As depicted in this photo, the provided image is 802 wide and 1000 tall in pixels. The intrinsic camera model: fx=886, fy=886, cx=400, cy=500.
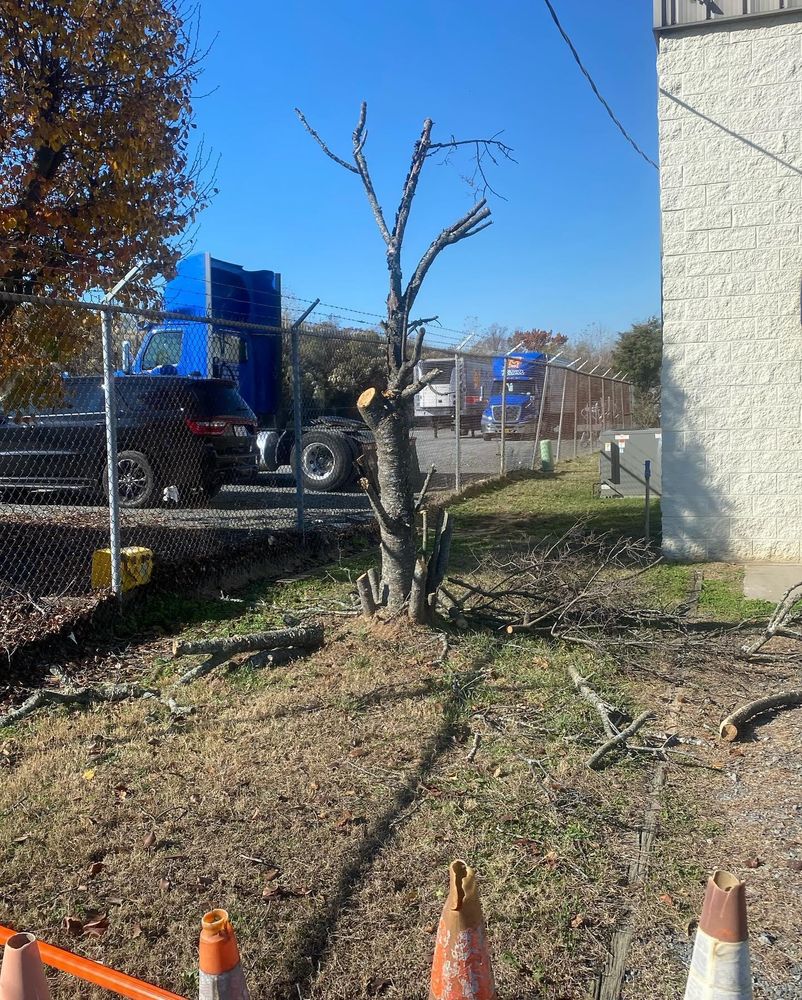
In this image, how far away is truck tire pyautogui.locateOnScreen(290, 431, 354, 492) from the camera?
13.0m

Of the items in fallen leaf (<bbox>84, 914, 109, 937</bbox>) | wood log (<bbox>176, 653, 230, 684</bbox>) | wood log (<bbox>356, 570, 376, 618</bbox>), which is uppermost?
wood log (<bbox>356, 570, 376, 618</bbox>)

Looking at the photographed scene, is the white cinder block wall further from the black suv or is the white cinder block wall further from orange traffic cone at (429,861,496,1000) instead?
orange traffic cone at (429,861,496,1000)

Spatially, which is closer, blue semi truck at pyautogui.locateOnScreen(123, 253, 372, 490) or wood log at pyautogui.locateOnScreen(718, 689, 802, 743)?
wood log at pyautogui.locateOnScreen(718, 689, 802, 743)

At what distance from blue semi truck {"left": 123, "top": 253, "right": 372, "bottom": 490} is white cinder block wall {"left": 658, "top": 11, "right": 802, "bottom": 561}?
5.51 m

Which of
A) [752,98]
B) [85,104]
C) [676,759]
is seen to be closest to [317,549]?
[85,104]

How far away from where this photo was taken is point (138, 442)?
9625 millimetres

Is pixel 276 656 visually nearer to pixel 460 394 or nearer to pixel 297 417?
pixel 297 417

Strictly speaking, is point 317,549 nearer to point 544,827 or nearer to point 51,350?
point 51,350

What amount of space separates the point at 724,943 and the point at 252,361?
1276 centimetres

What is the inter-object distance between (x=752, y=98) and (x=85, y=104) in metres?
5.89

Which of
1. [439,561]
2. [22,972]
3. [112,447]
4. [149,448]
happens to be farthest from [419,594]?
[149,448]

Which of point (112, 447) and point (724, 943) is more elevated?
point (112, 447)

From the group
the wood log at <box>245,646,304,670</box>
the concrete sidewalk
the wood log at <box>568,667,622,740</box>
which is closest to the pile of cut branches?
the wood log at <box>568,667,622,740</box>

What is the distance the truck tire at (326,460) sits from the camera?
42.6 ft
